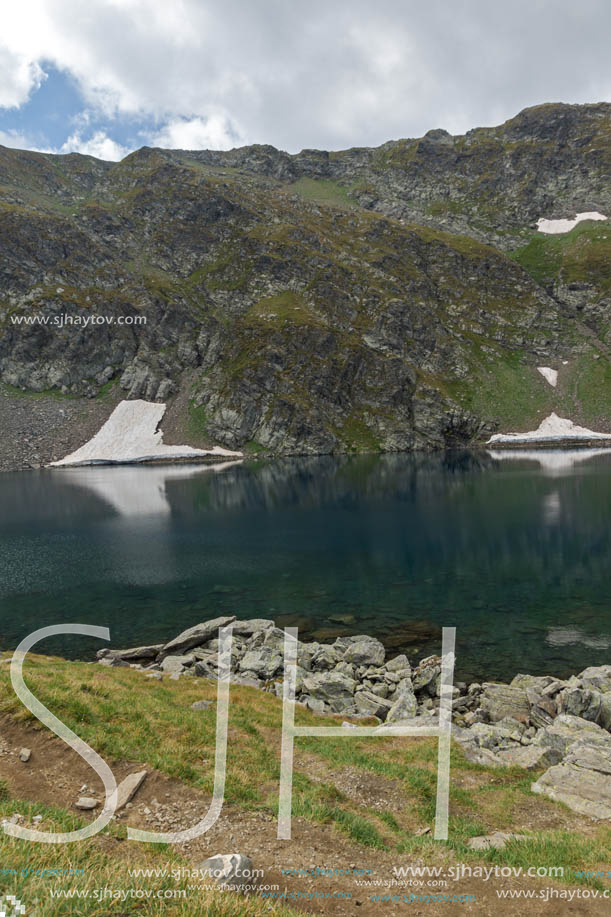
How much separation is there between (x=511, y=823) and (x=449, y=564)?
37335mm

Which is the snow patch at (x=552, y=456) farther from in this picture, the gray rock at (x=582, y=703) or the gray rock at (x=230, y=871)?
the gray rock at (x=230, y=871)

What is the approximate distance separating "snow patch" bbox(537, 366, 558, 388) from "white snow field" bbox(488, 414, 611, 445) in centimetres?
2122

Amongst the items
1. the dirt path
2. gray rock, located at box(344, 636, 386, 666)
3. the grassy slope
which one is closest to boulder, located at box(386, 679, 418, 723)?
the grassy slope

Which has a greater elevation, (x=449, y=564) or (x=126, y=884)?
(x=126, y=884)

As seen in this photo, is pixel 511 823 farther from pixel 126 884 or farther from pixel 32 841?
pixel 32 841

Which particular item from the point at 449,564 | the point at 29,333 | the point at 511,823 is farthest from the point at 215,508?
the point at 29,333

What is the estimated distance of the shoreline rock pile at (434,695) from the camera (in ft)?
50.6

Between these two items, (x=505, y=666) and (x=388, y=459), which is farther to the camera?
(x=388, y=459)

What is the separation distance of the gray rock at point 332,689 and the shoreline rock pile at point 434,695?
0.18 ft

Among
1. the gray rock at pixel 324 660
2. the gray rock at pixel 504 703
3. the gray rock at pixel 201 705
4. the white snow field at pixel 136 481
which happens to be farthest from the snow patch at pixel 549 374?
the gray rock at pixel 201 705

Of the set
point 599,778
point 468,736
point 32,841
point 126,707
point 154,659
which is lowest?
point 154,659

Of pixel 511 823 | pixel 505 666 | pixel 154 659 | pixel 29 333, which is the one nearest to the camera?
pixel 511 823

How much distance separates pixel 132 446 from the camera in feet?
538

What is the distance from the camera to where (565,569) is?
4412 cm
